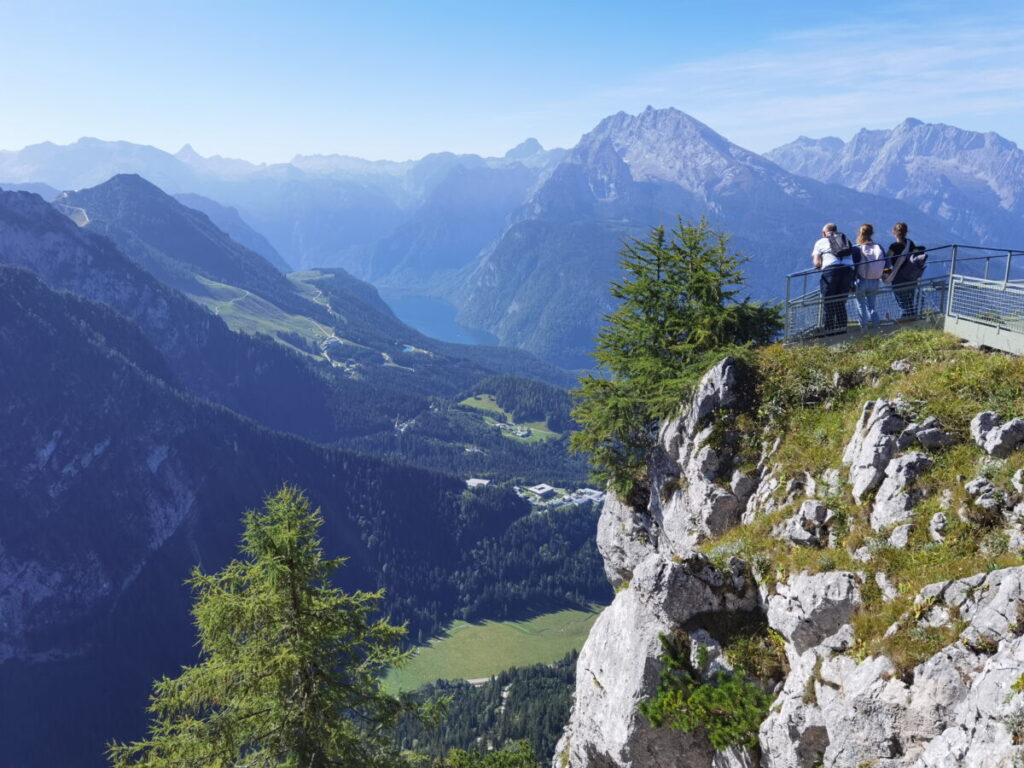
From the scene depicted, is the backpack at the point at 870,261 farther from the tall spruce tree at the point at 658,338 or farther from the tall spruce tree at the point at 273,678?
the tall spruce tree at the point at 273,678

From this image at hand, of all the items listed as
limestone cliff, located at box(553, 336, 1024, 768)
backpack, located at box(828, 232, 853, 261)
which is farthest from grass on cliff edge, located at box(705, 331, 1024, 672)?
backpack, located at box(828, 232, 853, 261)

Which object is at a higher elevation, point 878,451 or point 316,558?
point 878,451

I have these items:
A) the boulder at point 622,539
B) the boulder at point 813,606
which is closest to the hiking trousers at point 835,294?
the boulder at point 622,539

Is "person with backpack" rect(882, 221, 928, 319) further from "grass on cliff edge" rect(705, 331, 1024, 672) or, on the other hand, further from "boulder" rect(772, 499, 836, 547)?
"boulder" rect(772, 499, 836, 547)

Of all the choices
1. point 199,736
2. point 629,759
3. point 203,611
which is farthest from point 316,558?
point 629,759

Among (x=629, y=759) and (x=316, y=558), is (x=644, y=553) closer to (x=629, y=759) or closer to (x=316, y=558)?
(x=629, y=759)

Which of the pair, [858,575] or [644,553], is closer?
[858,575]

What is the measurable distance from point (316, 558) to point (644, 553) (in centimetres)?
1384

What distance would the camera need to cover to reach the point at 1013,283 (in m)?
21.2

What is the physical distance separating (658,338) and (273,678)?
17.5m

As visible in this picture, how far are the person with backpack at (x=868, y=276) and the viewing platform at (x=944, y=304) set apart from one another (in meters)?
0.16

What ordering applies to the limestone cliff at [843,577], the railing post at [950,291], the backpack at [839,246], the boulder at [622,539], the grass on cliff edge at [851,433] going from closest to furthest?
the limestone cliff at [843,577]
the grass on cliff edge at [851,433]
the railing post at [950,291]
the backpack at [839,246]
the boulder at [622,539]

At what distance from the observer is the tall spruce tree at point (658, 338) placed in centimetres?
2539

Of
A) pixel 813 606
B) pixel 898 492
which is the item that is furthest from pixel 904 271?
pixel 813 606
